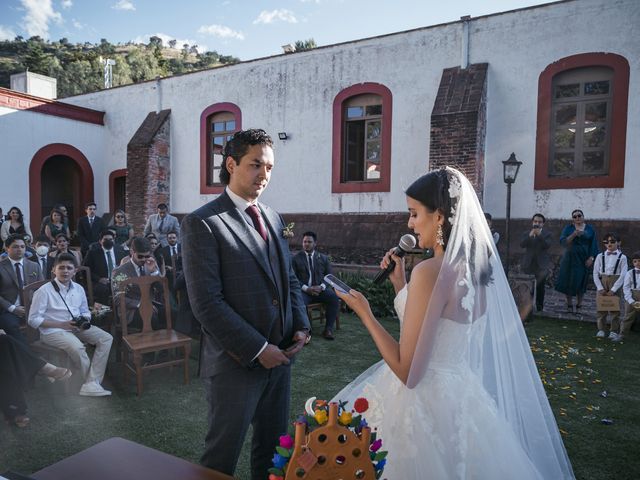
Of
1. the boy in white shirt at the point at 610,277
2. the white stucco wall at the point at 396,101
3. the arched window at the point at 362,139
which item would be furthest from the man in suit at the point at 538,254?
the arched window at the point at 362,139

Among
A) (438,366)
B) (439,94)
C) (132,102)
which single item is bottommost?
(438,366)

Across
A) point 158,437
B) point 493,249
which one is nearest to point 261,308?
point 493,249

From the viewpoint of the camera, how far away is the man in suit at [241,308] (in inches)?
79.3

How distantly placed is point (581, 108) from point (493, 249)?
8349 mm

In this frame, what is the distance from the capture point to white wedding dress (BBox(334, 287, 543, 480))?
175 centimetres

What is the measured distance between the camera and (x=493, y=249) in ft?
6.96

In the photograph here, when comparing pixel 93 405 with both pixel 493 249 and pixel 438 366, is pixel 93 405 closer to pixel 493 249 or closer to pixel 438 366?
pixel 438 366

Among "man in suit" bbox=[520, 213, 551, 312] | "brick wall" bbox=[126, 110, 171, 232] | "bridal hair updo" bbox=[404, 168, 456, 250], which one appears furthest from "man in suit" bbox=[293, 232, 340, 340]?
"brick wall" bbox=[126, 110, 171, 232]

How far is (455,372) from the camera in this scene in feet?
6.14

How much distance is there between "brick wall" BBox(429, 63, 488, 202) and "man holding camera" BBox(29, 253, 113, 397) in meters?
6.97

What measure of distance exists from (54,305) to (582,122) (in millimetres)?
9300

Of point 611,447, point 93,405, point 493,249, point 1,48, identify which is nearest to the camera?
point 493,249

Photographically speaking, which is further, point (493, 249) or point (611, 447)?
point (611, 447)

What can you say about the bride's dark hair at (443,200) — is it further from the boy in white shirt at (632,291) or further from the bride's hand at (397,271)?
the boy in white shirt at (632,291)
